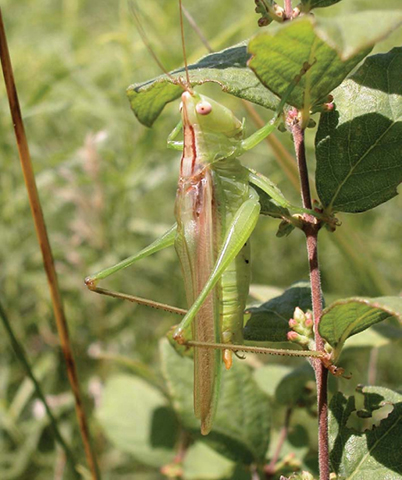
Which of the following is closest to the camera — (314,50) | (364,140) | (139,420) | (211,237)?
(314,50)

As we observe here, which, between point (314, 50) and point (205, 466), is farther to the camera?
point (205, 466)

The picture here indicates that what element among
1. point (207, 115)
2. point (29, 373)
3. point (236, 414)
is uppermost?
point (207, 115)

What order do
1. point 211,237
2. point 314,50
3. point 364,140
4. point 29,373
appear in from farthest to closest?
1. point 29,373
2. point 211,237
3. point 364,140
4. point 314,50

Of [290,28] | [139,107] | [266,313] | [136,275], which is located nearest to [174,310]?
[266,313]

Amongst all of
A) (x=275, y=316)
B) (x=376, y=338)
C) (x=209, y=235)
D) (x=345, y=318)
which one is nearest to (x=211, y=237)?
(x=209, y=235)

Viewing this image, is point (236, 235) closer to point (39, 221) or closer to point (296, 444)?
point (39, 221)

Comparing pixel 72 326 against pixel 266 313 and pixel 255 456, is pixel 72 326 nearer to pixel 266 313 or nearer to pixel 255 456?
pixel 255 456
